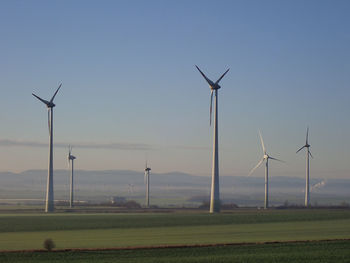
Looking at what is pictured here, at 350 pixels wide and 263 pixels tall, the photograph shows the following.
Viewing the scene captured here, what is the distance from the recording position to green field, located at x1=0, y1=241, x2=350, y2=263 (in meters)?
45.4

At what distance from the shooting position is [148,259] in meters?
46.1

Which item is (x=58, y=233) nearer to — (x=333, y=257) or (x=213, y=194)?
(x=333, y=257)

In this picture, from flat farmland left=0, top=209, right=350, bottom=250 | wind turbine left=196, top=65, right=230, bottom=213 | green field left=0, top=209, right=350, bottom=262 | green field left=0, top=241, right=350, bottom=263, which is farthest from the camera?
wind turbine left=196, top=65, right=230, bottom=213

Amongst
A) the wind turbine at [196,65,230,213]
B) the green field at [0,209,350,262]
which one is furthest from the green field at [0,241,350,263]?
the wind turbine at [196,65,230,213]

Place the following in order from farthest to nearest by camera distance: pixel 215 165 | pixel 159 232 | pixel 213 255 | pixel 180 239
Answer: pixel 215 165, pixel 159 232, pixel 180 239, pixel 213 255

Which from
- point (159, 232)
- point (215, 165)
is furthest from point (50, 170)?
point (159, 232)

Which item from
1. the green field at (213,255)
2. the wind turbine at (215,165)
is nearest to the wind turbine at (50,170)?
the wind turbine at (215,165)

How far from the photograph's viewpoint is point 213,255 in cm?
4856

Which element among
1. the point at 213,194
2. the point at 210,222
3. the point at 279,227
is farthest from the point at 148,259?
the point at 213,194

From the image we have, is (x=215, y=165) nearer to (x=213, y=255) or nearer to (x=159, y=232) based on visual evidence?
(x=159, y=232)

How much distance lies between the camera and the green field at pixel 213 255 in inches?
1788

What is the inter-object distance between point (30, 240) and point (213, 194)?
186 feet

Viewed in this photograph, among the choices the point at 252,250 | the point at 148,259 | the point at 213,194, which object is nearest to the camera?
the point at 148,259

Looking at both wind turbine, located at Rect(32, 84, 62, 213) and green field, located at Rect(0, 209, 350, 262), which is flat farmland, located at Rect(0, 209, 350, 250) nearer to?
green field, located at Rect(0, 209, 350, 262)
